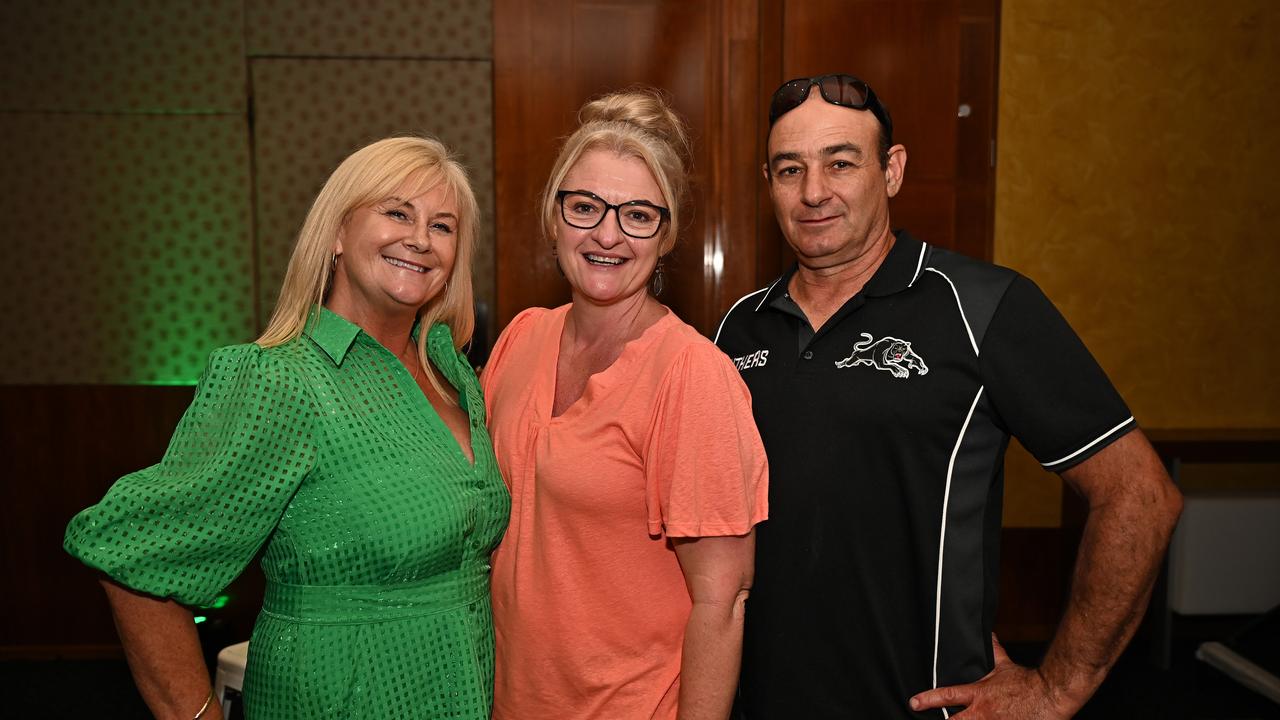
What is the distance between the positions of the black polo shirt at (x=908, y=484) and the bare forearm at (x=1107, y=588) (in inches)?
5.2

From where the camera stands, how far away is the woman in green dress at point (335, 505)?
1.40 metres

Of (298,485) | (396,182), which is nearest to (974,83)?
(396,182)

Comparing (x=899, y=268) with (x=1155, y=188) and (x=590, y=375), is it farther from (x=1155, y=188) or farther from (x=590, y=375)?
(x=1155, y=188)

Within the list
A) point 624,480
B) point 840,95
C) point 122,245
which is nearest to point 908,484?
point 624,480

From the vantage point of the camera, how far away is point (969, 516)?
1.73 m

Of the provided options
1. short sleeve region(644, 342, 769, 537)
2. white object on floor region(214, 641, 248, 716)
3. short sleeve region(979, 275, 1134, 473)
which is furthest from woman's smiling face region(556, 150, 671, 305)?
white object on floor region(214, 641, 248, 716)

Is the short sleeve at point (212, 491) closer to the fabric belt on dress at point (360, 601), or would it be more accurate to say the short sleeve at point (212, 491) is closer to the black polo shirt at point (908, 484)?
the fabric belt on dress at point (360, 601)

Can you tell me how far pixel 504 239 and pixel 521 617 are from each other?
3.10 m

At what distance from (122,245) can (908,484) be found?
4.28 m

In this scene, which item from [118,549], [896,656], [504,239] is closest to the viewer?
[118,549]

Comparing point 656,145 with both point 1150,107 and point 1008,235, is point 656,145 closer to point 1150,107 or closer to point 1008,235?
point 1008,235

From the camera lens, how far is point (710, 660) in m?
1.49

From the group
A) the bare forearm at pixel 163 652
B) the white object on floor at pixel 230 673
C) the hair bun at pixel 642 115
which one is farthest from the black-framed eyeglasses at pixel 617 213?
the white object on floor at pixel 230 673

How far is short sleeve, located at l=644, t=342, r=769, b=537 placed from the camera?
4.77ft
